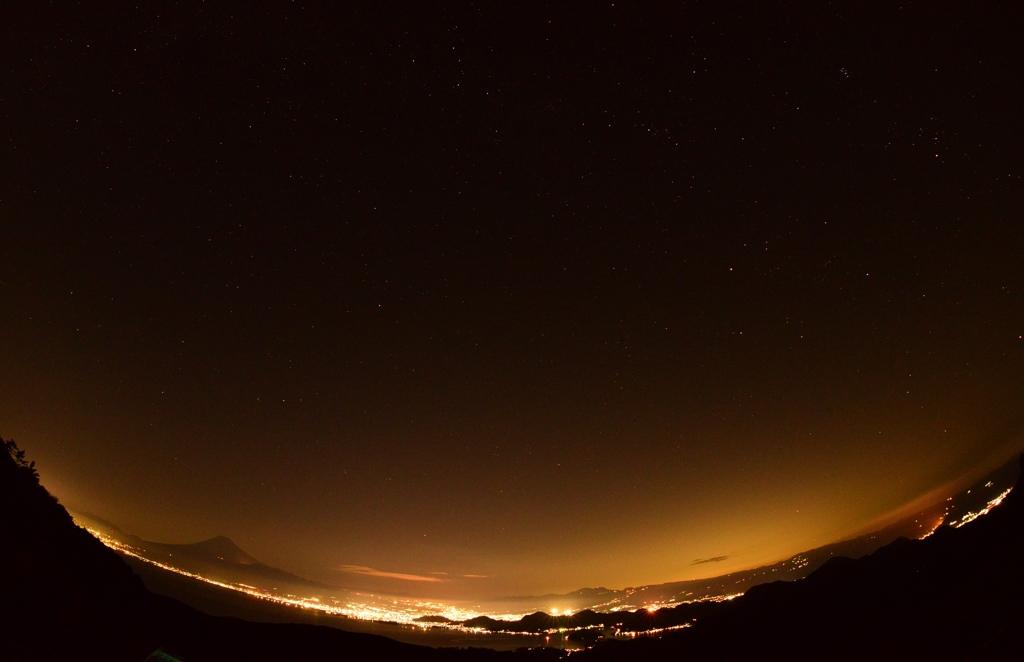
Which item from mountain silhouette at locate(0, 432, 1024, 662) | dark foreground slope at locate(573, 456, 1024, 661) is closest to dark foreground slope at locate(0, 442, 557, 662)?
mountain silhouette at locate(0, 432, 1024, 662)

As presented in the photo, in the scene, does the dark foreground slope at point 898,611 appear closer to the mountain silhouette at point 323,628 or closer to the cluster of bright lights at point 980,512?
the mountain silhouette at point 323,628

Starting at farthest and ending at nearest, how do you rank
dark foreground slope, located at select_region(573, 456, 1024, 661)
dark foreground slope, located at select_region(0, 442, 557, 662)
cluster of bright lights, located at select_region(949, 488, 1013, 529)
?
cluster of bright lights, located at select_region(949, 488, 1013, 529), dark foreground slope, located at select_region(573, 456, 1024, 661), dark foreground slope, located at select_region(0, 442, 557, 662)

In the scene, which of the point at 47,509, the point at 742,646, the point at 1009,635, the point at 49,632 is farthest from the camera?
the point at 742,646

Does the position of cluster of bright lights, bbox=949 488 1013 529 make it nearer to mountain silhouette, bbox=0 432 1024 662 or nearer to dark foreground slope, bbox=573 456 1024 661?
dark foreground slope, bbox=573 456 1024 661

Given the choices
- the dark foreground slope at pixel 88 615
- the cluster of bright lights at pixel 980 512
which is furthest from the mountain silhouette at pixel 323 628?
the cluster of bright lights at pixel 980 512

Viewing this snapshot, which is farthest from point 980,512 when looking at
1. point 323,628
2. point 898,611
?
point 323,628

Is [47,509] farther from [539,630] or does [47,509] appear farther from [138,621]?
[539,630]

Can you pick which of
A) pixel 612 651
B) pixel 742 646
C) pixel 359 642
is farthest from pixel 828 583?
pixel 359 642
